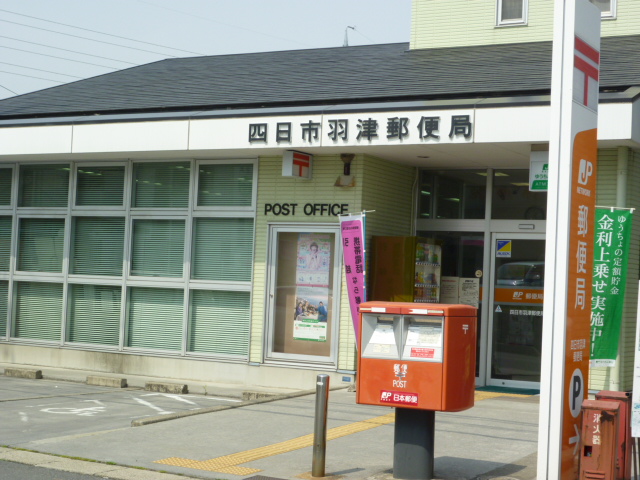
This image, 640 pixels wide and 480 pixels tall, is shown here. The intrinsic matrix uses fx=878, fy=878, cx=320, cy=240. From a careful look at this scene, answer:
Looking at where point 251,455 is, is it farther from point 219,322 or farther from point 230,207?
point 230,207

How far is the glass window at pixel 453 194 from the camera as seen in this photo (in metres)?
13.6

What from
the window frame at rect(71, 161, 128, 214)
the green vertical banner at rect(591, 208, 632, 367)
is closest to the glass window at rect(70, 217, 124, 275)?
the window frame at rect(71, 161, 128, 214)

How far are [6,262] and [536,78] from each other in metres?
9.97

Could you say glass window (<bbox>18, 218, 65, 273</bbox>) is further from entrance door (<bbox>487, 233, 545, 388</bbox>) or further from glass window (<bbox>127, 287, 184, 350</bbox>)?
entrance door (<bbox>487, 233, 545, 388</bbox>)

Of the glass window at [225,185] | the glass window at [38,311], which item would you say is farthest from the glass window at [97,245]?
the glass window at [225,185]

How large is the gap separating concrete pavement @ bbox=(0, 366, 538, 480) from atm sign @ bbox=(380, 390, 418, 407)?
26.6 inches

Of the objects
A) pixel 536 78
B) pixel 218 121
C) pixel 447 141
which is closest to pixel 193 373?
pixel 218 121

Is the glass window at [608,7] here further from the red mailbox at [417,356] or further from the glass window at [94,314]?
the glass window at [94,314]

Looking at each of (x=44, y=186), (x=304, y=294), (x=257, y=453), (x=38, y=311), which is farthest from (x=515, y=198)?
(x=38, y=311)

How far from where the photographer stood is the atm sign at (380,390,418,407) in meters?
7.15

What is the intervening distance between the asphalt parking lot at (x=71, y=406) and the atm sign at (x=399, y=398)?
12.5 feet

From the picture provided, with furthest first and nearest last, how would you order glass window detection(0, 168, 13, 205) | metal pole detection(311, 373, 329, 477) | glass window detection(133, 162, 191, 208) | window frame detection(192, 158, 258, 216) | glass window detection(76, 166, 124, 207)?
1. glass window detection(0, 168, 13, 205)
2. glass window detection(76, 166, 124, 207)
3. glass window detection(133, 162, 191, 208)
4. window frame detection(192, 158, 258, 216)
5. metal pole detection(311, 373, 329, 477)

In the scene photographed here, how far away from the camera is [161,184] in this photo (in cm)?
1460

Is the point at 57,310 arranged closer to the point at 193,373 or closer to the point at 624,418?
the point at 193,373
